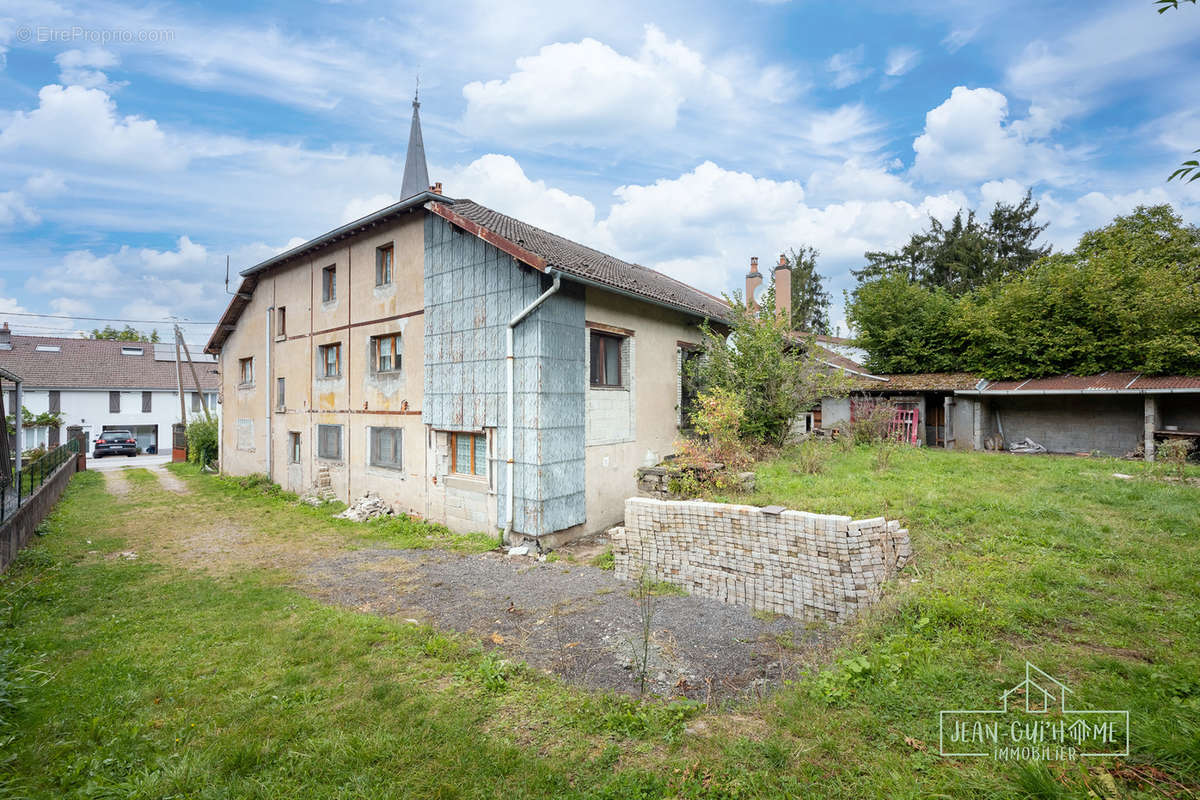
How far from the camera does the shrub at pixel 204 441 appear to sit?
21875 mm

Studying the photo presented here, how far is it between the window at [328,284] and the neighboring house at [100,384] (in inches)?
943

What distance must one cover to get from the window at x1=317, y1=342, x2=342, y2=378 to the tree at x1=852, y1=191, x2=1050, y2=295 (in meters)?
28.6

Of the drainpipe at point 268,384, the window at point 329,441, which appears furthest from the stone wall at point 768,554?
the drainpipe at point 268,384

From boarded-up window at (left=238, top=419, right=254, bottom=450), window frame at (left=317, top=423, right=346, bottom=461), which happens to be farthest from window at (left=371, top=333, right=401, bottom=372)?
boarded-up window at (left=238, top=419, right=254, bottom=450)

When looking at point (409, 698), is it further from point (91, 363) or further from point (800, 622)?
point (91, 363)

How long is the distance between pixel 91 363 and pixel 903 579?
43619 mm

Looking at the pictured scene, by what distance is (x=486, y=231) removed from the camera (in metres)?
9.28

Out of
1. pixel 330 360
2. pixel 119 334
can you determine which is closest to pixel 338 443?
pixel 330 360

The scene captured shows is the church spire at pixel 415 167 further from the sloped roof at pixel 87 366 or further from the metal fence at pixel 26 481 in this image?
the sloped roof at pixel 87 366

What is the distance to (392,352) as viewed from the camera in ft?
39.9

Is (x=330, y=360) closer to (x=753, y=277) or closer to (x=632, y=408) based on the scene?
(x=632, y=408)

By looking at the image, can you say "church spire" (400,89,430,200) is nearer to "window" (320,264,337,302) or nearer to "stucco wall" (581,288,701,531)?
"window" (320,264,337,302)

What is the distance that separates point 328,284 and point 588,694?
1374cm

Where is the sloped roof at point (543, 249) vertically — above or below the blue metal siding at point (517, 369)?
above
